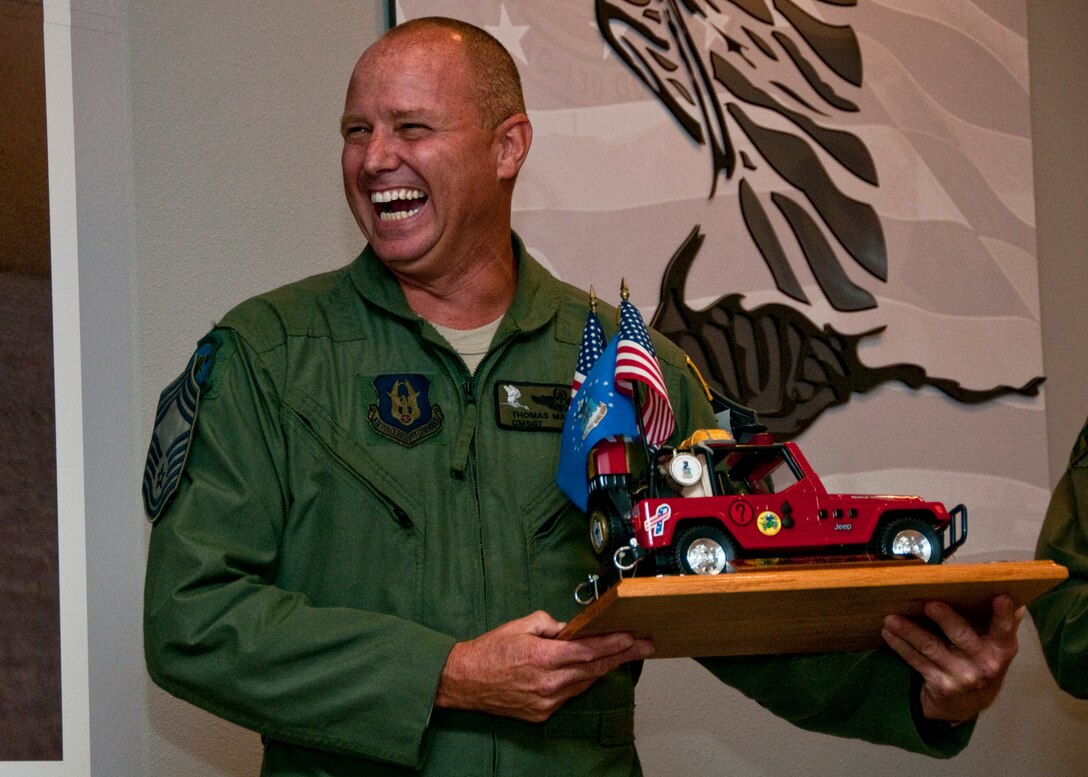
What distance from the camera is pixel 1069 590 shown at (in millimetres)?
2436

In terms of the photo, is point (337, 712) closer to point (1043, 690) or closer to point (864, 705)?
point (864, 705)

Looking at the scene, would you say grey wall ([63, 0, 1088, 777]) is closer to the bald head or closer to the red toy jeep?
the bald head

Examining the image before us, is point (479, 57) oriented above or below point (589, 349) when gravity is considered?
above

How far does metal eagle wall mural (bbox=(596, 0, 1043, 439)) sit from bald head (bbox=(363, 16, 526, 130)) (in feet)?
2.58

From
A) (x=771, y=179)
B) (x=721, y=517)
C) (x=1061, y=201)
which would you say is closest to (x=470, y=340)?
(x=721, y=517)

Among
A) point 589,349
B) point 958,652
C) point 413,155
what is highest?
point 413,155

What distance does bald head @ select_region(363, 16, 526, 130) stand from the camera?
6.38 ft

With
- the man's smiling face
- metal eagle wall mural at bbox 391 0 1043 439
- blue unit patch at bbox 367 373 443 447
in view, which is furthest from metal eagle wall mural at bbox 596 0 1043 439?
blue unit patch at bbox 367 373 443 447

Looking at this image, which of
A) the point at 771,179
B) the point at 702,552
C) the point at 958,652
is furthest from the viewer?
the point at 771,179

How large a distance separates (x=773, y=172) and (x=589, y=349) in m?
1.31

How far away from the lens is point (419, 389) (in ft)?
5.99

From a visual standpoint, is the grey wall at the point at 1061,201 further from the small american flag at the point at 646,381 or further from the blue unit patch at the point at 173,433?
the blue unit patch at the point at 173,433

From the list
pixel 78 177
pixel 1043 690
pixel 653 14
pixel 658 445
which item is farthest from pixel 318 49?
pixel 1043 690

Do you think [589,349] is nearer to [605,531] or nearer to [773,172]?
[605,531]
